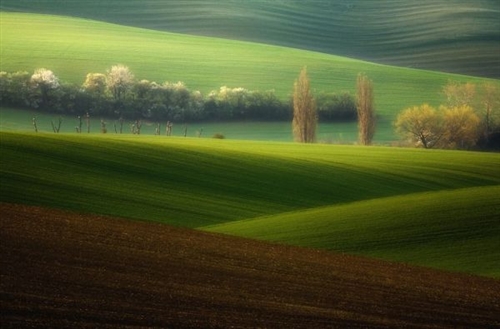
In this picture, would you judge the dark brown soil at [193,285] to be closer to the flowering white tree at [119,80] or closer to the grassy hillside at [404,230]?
the grassy hillside at [404,230]

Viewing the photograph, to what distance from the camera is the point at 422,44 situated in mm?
61469

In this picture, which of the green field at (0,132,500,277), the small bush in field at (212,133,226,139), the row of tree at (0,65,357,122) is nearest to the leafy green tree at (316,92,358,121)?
the row of tree at (0,65,357,122)

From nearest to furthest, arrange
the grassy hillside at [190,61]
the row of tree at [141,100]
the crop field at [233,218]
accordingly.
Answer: the crop field at [233,218]
the row of tree at [141,100]
the grassy hillside at [190,61]

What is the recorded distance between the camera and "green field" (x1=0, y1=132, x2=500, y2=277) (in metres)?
17.3

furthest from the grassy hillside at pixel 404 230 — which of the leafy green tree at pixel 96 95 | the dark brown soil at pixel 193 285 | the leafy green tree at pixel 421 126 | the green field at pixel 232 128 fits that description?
the leafy green tree at pixel 96 95

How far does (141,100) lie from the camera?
148ft

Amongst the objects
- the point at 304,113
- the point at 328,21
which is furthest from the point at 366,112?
the point at 328,21

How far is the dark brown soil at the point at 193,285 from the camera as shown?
7.93 m

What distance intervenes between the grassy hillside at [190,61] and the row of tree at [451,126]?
436cm

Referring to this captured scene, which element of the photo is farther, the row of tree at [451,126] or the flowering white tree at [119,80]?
the flowering white tree at [119,80]

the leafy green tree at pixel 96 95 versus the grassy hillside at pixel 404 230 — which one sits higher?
the leafy green tree at pixel 96 95

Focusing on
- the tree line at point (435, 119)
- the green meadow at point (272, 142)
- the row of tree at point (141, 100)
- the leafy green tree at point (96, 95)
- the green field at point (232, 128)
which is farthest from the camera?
the leafy green tree at point (96, 95)

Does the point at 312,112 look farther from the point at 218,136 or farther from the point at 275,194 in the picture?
the point at 275,194

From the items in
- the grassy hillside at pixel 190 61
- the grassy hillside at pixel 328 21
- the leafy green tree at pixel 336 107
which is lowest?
the leafy green tree at pixel 336 107
